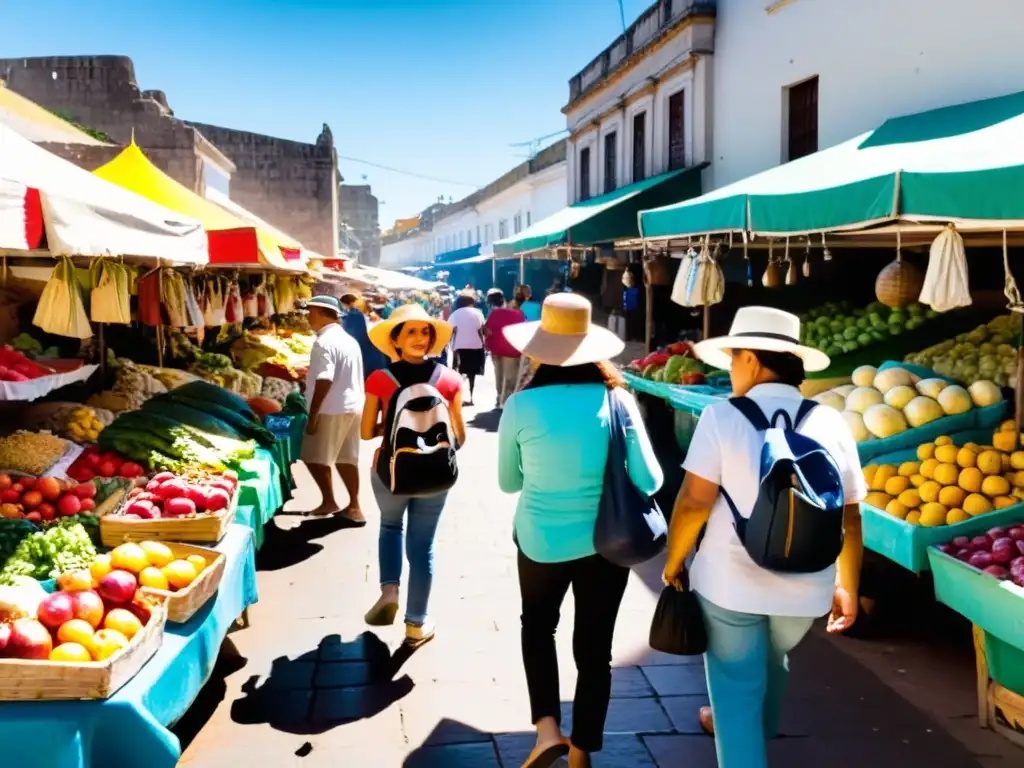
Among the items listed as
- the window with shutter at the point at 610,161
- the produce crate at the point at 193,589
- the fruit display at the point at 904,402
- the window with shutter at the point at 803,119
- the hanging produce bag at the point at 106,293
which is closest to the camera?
the produce crate at the point at 193,589

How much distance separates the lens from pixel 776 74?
37.6 feet

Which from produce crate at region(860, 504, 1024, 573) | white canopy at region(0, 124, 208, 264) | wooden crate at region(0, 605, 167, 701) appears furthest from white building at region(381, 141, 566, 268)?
wooden crate at region(0, 605, 167, 701)

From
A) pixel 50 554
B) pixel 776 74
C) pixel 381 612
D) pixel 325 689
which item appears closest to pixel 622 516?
pixel 325 689

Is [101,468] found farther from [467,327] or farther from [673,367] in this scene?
[467,327]

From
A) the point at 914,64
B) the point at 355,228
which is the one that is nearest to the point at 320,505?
the point at 914,64

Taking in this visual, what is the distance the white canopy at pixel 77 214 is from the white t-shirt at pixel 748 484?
2875mm

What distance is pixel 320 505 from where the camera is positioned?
7723mm

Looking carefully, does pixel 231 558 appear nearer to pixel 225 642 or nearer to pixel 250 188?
pixel 225 642

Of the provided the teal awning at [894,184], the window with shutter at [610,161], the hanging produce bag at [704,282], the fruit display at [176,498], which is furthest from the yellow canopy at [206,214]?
the window with shutter at [610,161]

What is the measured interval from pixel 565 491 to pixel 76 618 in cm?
190

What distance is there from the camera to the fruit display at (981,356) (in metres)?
6.13

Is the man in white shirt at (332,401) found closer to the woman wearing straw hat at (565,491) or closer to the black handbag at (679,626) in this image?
the woman wearing straw hat at (565,491)

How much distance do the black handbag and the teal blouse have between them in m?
0.39

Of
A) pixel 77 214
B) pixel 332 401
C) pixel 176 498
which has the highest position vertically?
pixel 77 214
